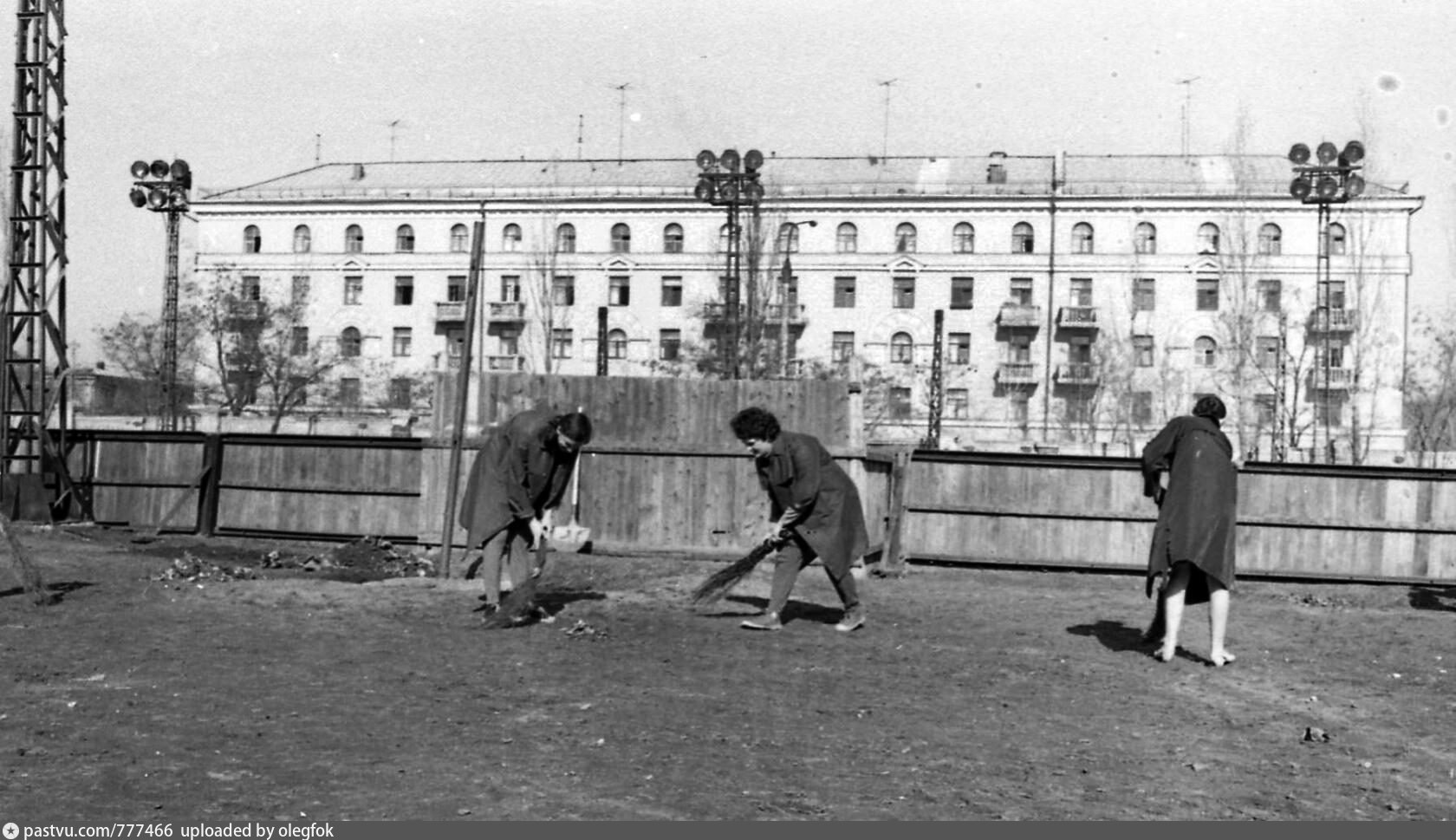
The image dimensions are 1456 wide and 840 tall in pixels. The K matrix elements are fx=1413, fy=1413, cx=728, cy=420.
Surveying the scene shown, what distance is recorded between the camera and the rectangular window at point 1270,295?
6294 centimetres

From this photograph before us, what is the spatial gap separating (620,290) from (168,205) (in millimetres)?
29932

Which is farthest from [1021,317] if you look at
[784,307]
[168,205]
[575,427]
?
[575,427]

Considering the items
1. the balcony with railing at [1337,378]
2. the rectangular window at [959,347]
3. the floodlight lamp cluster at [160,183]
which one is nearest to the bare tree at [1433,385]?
the balcony with railing at [1337,378]

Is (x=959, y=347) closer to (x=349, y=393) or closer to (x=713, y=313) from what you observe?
(x=713, y=313)

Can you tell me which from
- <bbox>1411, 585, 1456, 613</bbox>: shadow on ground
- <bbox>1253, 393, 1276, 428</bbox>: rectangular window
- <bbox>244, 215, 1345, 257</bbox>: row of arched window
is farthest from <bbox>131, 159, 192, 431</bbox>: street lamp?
<bbox>1253, 393, 1276, 428</bbox>: rectangular window

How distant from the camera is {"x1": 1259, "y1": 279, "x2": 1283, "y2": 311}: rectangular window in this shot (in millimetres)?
62938

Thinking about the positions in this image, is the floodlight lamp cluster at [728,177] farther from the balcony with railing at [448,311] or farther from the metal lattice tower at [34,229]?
the balcony with railing at [448,311]

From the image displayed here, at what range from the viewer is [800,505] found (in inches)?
420

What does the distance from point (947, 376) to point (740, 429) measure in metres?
56.1

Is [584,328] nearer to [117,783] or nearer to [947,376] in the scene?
[947,376]

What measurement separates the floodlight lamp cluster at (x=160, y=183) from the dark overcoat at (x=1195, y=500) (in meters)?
31.4

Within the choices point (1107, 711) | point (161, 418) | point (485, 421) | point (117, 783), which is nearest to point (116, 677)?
point (117, 783)

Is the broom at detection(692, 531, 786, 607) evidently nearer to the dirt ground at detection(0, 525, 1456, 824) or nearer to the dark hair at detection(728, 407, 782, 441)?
the dirt ground at detection(0, 525, 1456, 824)

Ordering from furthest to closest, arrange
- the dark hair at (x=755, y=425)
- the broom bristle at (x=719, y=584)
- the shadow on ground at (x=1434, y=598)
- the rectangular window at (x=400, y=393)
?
the rectangular window at (x=400, y=393) < the shadow on ground at (x=1434, y=598) < the broom bristle at (x=719, y=584) < the dark hair at (x=755, y=425)
